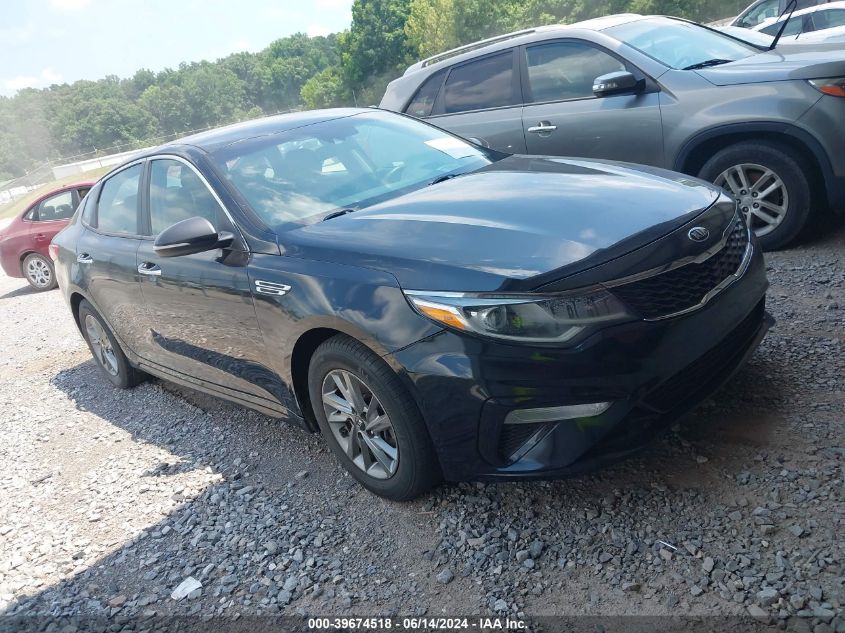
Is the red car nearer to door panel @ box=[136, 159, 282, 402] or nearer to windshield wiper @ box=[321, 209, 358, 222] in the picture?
door panel @ box=[136, 159, 282, 402]

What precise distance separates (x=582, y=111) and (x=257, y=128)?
2760 mm

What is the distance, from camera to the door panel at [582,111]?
551cm

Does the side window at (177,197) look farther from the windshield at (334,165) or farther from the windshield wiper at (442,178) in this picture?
the windshield wiper at (442,178)

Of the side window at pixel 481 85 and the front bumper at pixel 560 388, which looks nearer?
the front bumper at pixel 560 388

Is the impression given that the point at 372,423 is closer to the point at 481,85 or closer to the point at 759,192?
the point at 759,192

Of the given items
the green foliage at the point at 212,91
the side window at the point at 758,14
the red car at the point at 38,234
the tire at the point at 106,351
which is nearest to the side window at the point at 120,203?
the tire at the point at 106,351

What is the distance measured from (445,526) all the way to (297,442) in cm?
136

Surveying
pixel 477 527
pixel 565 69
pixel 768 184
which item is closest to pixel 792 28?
pixel 565 69

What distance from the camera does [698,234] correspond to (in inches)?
111

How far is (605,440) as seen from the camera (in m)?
2.58

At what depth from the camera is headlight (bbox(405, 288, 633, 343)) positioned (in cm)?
251

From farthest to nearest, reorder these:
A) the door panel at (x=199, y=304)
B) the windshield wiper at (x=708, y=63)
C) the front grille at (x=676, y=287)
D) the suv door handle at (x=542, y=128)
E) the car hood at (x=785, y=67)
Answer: the suv door handle at (x=542, y=128), the windshield wiper at (x=708, y=63), the car hood at (x=785, y=67), the door panel at (x=199, y=304), the front grille at (x=676, y=287)

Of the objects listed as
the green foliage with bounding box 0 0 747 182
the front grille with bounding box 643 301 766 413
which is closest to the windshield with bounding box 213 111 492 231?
the front grille with bounding box 643 301 766 413

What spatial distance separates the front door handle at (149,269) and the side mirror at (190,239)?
702 mm
